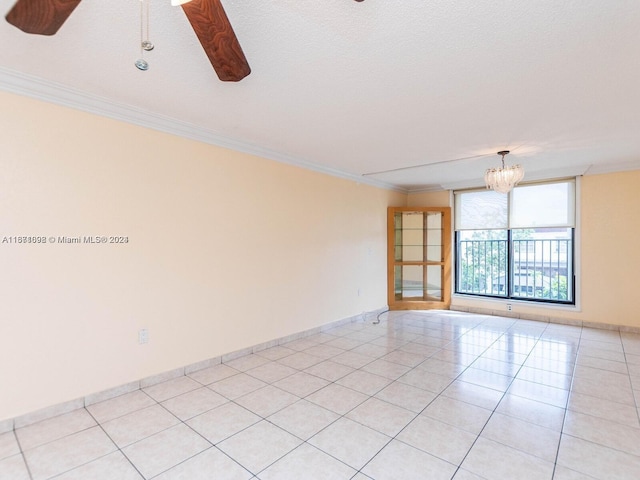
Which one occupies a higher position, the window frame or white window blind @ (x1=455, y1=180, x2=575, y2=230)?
white window blind @ (x1=455, y1=180, x2=575, y2=230)

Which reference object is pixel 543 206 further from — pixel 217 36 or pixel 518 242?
pixel 217 36

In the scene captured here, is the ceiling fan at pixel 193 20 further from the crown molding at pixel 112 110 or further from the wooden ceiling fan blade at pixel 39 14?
the crown molding at pixel 112 110

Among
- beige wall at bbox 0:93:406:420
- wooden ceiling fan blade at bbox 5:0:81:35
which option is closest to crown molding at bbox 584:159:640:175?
beige wall at bbox 0:93:406:420

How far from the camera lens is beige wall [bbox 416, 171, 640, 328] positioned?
4.36 m

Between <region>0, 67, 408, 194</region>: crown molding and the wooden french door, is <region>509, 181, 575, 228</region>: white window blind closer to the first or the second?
the wooden french door

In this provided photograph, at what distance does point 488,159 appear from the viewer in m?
4.16

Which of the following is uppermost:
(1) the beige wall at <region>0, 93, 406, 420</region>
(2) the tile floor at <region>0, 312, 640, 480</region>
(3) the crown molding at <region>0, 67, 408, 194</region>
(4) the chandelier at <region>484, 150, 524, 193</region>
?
(3) the crown molding at <region>0, 67, 408, 194</region>

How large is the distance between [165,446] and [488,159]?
4454 millimetres

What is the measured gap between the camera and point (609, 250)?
4.52m

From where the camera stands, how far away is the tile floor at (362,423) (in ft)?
6.00

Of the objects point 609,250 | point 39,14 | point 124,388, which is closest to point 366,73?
point 39,14

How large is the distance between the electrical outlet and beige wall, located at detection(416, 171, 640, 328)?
18.4ft

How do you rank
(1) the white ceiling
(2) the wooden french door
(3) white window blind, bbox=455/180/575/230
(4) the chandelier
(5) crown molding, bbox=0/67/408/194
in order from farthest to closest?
(2) the wooden french door < (3) white window blind, bbox=455/180/575/230 < (4) the chandelier < (5) crown molding, bbox=0/67/408/194 < (1) the white ceiling

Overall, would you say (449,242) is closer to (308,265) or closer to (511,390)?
(308,265)
